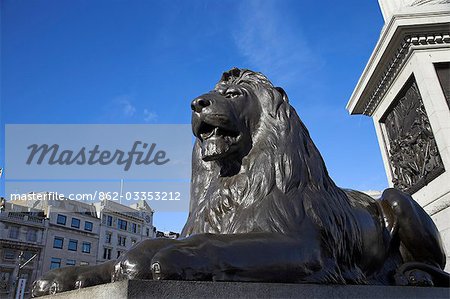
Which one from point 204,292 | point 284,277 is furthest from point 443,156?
point 204,292

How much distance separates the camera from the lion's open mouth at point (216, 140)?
2404 mm

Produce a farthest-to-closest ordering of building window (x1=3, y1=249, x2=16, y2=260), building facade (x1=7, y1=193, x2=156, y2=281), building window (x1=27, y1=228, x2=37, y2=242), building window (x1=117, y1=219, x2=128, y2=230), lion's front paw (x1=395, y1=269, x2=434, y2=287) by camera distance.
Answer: building window (x1=117, y1=219, x2=128, y2=230), building facade (x1=7, y1=193, x2=156, y2=281), building window (x1=27, y1=228, x2=37, y2=242), building window (x1=3, y1=249, x2=16, y2=260), lion's front paw (x1=395, y1=269, x2=434, y2=287)

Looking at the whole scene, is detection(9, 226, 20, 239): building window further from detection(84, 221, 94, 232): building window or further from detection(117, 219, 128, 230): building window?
detection(117, 219, 128, 230): building window

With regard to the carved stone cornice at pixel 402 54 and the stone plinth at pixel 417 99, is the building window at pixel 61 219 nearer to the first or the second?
the stone plinth at pixel 417 99

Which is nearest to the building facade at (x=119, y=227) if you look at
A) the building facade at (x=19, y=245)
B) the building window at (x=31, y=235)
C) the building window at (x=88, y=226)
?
the building window at (x=88, y=226)

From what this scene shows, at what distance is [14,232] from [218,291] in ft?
137

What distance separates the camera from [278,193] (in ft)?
7.04

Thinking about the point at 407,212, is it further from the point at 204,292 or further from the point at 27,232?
the point at 27,232

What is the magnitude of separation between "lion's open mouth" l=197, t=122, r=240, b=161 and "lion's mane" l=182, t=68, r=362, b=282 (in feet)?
0.49

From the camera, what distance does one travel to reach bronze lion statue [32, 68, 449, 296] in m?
1.57

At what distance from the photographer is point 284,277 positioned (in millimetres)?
1713

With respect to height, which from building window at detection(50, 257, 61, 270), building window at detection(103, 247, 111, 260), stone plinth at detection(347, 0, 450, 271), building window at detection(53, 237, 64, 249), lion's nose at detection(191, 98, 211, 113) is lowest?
lion's nose at detection(191, 98, 211, 113)

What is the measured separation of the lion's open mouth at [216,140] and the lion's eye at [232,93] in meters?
0.31

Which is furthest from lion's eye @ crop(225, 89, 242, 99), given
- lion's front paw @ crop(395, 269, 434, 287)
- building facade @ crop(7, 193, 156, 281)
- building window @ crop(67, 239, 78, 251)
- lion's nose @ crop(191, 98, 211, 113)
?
building window @ crop(67, 239, 78, 251)
